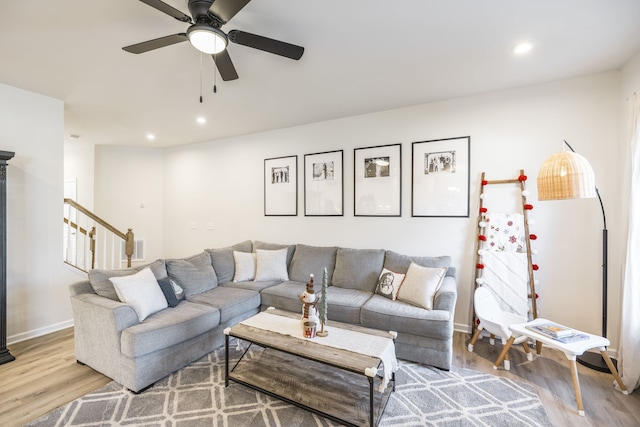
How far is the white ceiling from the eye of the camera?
1.94 m

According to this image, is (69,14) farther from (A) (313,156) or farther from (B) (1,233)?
(A) (313,156)

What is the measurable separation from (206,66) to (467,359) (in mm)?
3685

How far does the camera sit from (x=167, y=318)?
2533 millimetres

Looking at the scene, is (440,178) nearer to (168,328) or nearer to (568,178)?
(568,178)

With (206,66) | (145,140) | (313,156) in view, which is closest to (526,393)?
(313,156)

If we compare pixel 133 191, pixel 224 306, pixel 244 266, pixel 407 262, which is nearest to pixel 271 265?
pixel 244 266

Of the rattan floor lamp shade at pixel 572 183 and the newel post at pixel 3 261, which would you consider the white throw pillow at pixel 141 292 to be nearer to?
the newel post at pixel 3 261

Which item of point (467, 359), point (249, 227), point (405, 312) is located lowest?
point (467, 359)

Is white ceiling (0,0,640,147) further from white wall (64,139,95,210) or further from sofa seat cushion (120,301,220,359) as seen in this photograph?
sofa seat cushion (120,301,220,359)

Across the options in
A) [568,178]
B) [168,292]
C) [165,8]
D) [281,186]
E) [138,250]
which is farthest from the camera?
[138,250]

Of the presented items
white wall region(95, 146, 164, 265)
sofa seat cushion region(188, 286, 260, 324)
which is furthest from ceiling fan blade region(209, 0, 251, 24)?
white wall region(95, 146, 164, 265)

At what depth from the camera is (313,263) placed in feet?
12.8

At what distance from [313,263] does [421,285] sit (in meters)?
1.48

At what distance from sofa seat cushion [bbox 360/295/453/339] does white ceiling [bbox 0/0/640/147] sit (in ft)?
7.45
